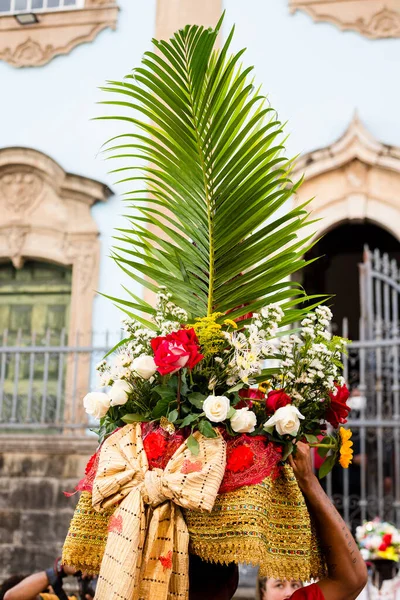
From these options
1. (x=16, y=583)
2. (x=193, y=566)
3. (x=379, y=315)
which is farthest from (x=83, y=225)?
(x=193, y=566)

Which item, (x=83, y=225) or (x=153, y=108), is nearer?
(x=153, y=108)

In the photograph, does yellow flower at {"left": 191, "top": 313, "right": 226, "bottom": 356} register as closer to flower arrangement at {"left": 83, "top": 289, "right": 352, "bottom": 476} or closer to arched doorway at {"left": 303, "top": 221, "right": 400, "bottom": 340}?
flower arrangement at {"left": 83, "top": 289, "right": 352, "bottom": 476}

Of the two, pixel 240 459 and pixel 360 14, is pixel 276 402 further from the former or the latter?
pixel 360 14

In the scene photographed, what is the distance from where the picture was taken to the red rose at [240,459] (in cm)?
246

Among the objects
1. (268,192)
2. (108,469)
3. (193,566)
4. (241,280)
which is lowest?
(193,566)

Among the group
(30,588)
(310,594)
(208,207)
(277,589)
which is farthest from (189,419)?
(30,588)

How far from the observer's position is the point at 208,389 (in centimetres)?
259

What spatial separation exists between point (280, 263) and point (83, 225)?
739 centimetres

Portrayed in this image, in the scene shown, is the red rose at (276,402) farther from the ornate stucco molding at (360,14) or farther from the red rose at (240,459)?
the ornate stucco molding at (360,14)

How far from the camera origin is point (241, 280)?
289cm

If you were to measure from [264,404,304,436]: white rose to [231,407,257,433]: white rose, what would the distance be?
49mm

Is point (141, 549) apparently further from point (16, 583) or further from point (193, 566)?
point (16, 583)

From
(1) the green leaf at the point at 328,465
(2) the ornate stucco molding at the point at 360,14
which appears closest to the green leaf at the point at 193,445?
(1) the green leaf at the point at 328,465

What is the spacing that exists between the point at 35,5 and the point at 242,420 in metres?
9.77
